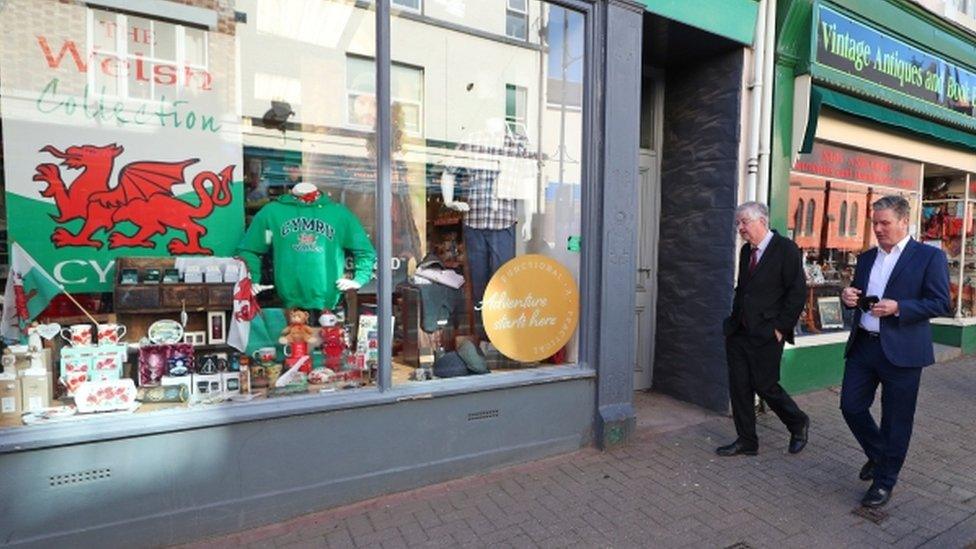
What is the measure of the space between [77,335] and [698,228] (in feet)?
15.9

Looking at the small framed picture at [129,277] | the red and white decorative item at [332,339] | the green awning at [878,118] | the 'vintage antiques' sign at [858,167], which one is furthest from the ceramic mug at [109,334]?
the 'vintage antiques' sign at [858,167]

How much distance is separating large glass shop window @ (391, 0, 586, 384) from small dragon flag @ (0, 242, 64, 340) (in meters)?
2.16

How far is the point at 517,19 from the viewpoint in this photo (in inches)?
171

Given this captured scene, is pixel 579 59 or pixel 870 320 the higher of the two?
pixel 579 59

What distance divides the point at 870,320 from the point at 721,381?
166 centimetres

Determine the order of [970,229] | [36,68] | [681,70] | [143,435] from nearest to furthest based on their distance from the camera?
[143,435]
[36,68]
[681,70]
[970,229]

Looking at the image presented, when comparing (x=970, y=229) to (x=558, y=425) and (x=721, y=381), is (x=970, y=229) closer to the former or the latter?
(x=721, y=381)

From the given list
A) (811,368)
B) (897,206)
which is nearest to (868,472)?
(897,206)

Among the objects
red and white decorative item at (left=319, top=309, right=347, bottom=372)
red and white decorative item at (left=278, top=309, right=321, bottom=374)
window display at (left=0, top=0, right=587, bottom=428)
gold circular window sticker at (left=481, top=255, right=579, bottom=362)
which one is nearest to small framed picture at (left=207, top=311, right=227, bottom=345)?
window display at (left=0, top=0, right=587, bottom=428)

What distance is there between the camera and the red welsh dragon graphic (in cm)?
365

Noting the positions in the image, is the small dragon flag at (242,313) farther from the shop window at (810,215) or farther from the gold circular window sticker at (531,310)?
the shop window at (810,215)

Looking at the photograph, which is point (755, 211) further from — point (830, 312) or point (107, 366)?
point (107, 366)

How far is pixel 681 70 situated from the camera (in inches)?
203

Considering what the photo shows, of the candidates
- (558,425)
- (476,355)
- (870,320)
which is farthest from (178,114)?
(870,320)
